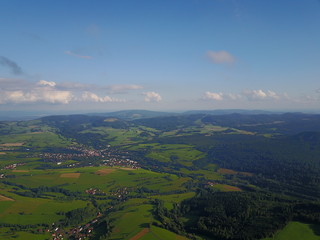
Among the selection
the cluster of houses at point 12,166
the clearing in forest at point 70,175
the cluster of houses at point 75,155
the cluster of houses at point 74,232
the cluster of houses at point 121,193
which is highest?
the cluster of houses at point 75,155

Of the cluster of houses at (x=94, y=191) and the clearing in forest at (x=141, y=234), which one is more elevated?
the clearing in forest at (x=141, y=234)

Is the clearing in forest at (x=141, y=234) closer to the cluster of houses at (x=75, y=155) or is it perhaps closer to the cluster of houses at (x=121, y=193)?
the cluster of houses at (x=121, y=193)

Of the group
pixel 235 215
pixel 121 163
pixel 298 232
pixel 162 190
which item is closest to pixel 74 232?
pixel 162 190

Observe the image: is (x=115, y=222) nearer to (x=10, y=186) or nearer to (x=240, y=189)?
(x=240, y=189)

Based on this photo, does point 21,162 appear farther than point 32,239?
Yes

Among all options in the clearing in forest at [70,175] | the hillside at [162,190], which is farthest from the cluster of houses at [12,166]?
the clearing in forest at [70,175]

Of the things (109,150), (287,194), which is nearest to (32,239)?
(287,194)

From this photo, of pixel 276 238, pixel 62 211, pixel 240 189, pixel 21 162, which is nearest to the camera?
pixel 276 238

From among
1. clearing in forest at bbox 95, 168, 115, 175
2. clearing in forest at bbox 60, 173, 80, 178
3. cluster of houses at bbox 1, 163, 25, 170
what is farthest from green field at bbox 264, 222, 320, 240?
cluster of houses at bbox 1, 163, 25, 170

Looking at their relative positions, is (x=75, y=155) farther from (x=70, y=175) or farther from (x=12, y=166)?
(x=70, y=175)

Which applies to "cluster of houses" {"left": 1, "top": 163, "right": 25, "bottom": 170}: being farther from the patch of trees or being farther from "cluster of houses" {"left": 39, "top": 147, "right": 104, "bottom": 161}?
the patch of trees

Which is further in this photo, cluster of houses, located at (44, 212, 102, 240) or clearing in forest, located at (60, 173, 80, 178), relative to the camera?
clearing in forest, located at (60, 173, 80, 178)
